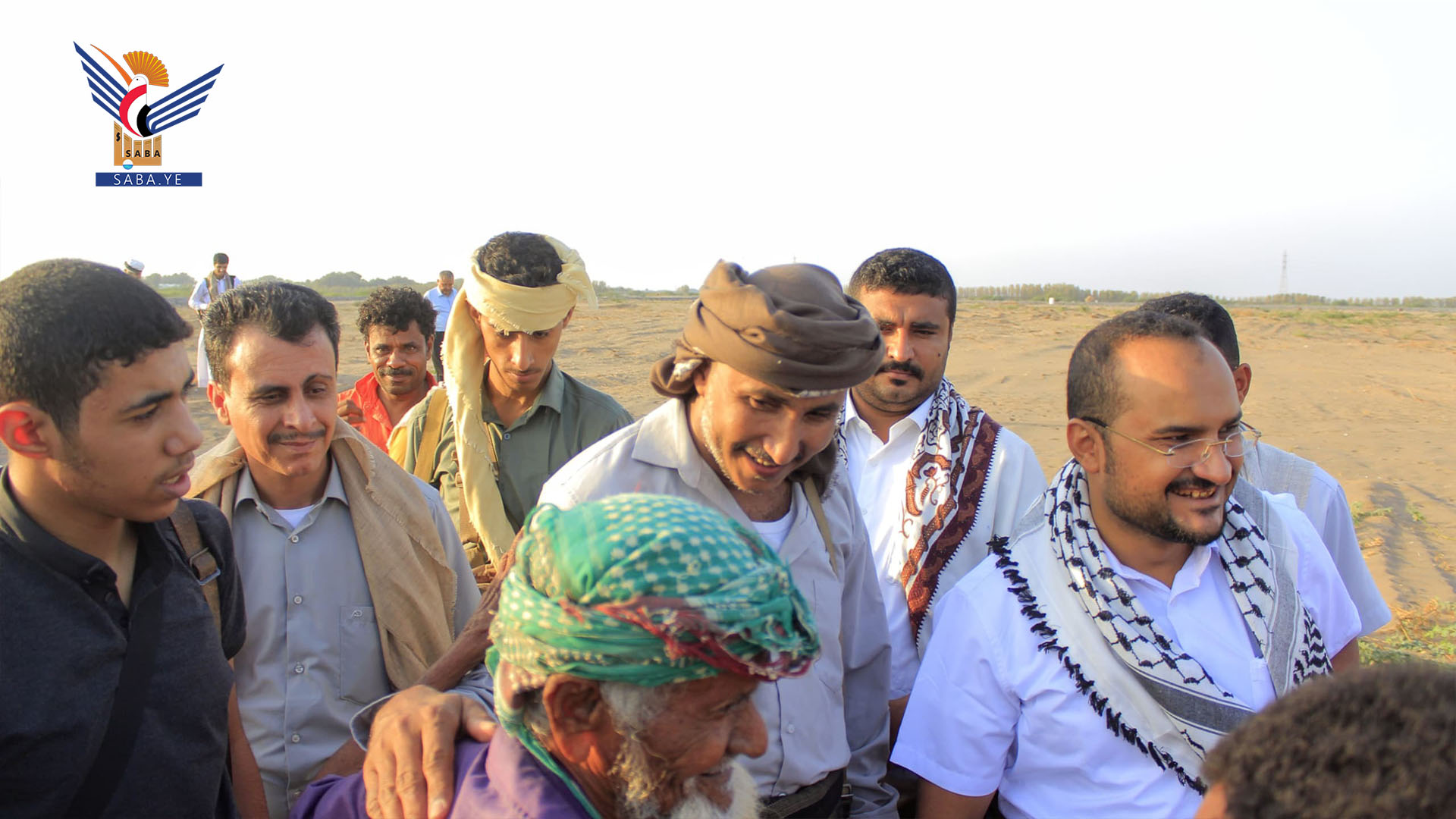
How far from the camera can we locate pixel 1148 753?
7.87 feet

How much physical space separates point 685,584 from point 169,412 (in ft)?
4.44

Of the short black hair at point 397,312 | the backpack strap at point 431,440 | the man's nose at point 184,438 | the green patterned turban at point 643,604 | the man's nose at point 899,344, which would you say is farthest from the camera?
the short black hair at point 397,312

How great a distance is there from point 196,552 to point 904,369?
2.66 m

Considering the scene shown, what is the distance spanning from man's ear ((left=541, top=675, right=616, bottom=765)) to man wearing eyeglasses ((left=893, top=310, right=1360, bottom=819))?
4.40 ft

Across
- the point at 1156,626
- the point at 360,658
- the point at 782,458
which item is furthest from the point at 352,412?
the point at 1156,626

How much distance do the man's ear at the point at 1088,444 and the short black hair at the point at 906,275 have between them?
1107 mm

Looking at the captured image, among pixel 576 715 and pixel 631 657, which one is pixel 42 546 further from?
pixel 631 657

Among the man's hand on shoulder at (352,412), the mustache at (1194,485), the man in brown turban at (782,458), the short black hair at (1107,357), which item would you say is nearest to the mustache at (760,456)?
the man in brown turban at (782,458)

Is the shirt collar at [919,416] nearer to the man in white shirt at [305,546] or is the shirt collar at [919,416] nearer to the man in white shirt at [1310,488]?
the man in white shirt at [1310,488]

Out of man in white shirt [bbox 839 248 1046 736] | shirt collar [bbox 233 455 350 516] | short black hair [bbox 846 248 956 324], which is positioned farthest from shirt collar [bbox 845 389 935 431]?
shirt collar [bbox 233 455 350 516]

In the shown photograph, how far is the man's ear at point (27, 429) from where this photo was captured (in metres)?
1.82

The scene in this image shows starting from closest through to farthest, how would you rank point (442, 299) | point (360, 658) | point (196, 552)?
point (196, 552) < point (360, 658) < point (442, 299)

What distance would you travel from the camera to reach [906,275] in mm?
3820

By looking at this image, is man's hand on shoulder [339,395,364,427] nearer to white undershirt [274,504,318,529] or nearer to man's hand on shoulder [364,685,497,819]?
white undershirt [274,504,318,529]
